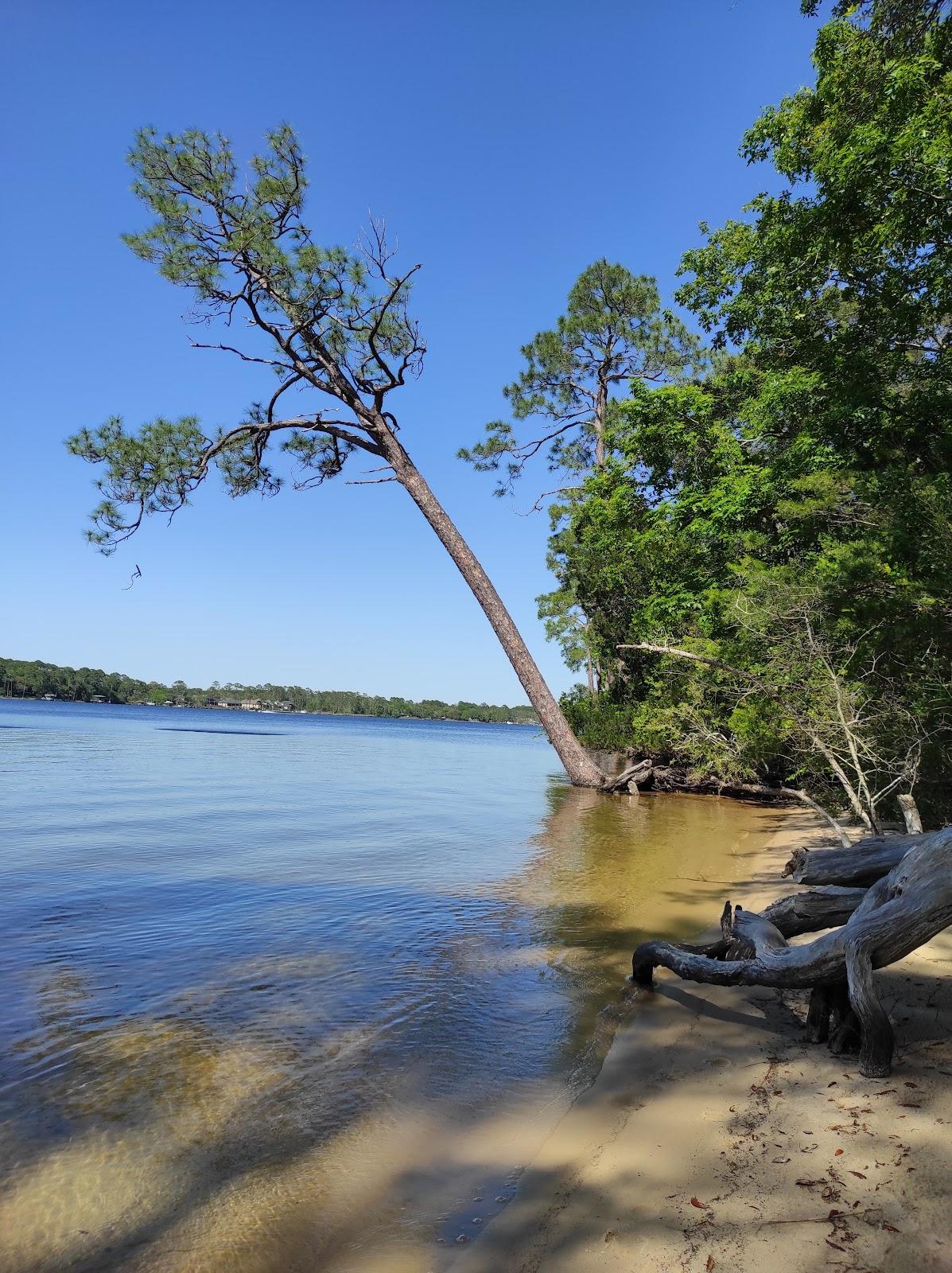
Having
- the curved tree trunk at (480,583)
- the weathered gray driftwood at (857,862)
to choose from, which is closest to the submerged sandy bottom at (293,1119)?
the weathered gray driftwood at (857,862)

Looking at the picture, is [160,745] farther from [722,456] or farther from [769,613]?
[769,613]

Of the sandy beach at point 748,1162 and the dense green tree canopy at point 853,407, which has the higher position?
the dense green tree canopy at point 853,407

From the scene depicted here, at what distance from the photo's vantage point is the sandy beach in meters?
2.12

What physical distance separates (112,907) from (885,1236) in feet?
23.3

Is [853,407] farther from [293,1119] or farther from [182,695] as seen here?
[182,695]

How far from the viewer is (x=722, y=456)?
55.0 ft

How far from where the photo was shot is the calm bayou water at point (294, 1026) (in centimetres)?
270

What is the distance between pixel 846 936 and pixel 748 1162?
1.12 metres

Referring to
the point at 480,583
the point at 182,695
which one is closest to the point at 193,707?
the point at 182,695

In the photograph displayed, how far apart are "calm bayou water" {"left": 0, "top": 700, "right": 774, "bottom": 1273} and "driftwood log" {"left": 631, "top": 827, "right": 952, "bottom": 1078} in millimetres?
1038

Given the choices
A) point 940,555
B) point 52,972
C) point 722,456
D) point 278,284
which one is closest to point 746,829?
point 940,555

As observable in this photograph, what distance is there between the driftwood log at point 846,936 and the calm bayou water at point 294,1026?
3.40ft

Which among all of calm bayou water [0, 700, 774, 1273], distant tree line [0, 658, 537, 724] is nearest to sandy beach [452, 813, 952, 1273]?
calm bayou water [0, 700, 774, 1273]

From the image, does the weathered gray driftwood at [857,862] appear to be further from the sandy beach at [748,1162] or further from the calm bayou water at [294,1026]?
the calm bayou water at [294,1026]
